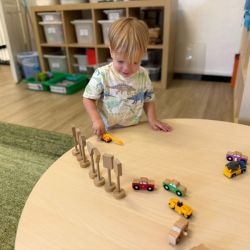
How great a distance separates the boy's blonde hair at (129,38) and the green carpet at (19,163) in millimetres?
756

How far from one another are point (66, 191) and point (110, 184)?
0.10m

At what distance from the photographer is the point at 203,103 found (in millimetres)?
1949

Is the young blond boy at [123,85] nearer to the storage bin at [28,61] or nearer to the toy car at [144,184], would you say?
the toy car at [144,184]

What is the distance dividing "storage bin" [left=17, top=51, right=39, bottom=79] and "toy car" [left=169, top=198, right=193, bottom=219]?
2578 mm

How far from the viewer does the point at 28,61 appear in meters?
2.65

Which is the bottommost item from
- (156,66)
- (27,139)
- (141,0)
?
(27,139)

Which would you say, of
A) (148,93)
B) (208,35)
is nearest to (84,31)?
(208,35)

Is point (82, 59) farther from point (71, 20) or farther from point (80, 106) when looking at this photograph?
point (80, 106)

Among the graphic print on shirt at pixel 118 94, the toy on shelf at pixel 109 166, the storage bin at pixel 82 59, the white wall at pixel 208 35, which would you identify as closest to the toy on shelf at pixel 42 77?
the storage bin at pixel 82 59

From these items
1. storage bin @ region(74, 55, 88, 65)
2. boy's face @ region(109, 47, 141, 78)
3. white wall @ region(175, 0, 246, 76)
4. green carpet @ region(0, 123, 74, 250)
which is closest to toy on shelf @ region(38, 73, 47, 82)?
storage bin @ region(74, 55, 88, 65)

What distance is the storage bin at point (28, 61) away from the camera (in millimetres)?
2617

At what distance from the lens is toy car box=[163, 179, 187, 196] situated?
1.65 ft

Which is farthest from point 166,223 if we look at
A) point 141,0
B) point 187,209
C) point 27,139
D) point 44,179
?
point 141,0

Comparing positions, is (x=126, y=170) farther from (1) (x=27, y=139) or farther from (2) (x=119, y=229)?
(1) (x=27, y=139)
